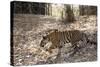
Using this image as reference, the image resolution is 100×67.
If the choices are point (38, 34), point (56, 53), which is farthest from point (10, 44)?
point (56, 53)

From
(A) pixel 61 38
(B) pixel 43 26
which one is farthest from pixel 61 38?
(B) pixel 43 26

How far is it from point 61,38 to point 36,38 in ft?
1.13

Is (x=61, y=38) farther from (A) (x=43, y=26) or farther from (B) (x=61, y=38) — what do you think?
(A) (x=43, y=26)

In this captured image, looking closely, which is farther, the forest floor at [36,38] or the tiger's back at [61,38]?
the tiger's back at [61,38]

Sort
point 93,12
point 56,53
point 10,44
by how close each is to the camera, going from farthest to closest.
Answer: point 93,12, point 56,53, point 10,44

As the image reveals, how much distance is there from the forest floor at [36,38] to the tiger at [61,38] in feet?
0.17

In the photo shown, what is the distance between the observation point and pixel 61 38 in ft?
8.33

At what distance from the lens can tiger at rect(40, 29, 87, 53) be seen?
2475 mm

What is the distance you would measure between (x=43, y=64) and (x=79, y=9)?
2.97 ft

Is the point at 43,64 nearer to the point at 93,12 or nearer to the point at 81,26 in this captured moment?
the point at 81,26

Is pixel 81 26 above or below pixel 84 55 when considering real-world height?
above

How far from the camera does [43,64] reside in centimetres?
246

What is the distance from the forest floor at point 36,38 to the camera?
2.34 m

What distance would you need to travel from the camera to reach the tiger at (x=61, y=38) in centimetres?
→ 247
